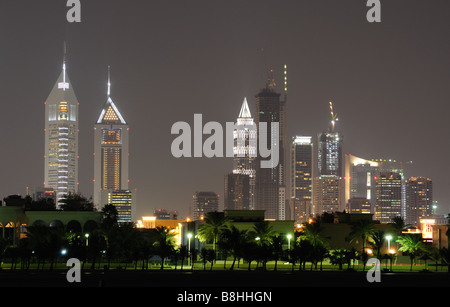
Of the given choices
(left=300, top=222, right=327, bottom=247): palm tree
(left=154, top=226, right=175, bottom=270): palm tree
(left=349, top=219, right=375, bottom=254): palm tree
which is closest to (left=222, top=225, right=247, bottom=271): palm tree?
(left=154, top=226, right=175, bottom=270): palm tree

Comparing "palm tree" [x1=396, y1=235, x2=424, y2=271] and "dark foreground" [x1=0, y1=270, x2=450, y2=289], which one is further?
"palm tree" [x1=396, y1=235, x2=424, y2=271]

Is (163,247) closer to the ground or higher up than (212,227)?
closer to the ground

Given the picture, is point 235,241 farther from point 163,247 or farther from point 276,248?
point 163,247

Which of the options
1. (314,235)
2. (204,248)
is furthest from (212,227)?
(314,235)

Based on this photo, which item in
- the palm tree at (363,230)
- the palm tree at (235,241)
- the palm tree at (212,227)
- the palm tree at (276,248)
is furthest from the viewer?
the palm tree at (363,230)

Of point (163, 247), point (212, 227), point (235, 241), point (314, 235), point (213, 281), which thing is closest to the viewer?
point (213, 281)

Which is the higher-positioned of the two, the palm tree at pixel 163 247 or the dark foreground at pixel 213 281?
the palm tree at pixel 163 247

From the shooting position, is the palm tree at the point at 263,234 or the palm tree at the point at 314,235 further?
the palm tree at the point at 314,235

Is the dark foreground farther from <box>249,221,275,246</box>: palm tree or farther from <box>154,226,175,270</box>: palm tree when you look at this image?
<box>249,221,275,246</box>: palm tree

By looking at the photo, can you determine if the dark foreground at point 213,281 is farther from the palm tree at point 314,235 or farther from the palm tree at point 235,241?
the palm tree at point 314,235

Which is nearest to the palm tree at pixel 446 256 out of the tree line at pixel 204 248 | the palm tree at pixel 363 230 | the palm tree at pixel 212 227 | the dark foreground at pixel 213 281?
the tree line at pixel 204 248

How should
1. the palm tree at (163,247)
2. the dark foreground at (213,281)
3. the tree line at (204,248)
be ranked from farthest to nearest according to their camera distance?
the palm tree at (163,247), the tree line at (204,248), the dark foreground at (213,281)

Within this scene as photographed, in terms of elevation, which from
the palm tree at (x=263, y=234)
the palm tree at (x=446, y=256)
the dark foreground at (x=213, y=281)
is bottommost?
the dark foreground at (x=213, y=281)

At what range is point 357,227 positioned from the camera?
14675 centimetres
